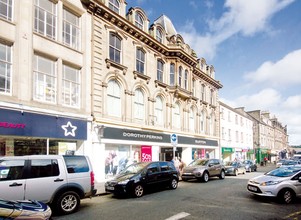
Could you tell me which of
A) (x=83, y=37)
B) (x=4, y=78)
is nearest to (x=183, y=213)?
(x=4, y=78)

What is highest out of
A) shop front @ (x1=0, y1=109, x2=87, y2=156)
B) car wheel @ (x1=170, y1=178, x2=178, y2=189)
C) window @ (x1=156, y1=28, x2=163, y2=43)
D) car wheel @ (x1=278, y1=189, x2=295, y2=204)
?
window @ (x1=156, y1=28, x2=163, y2=43)

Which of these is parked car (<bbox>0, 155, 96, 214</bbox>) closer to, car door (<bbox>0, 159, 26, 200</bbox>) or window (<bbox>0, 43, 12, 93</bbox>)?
car door (<bbox>0, 159, 26, 200</bbox>)

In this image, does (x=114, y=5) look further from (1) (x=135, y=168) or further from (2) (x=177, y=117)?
(1) (x=135, y=168)

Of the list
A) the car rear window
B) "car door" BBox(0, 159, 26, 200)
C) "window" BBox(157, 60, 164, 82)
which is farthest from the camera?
"window" BBox(157, 60, 164, 82)

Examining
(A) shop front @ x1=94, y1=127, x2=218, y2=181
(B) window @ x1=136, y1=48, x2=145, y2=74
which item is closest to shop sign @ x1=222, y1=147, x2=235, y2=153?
(A) shop front @ x1=94, y1=127, x2=218, y2=181

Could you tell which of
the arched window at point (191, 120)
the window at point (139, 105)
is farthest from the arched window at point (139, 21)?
the arched window at point (191, 120)

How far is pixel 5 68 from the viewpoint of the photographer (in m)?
12.3

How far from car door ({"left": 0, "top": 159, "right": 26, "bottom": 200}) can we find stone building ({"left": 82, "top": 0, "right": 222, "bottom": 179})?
8385 mm

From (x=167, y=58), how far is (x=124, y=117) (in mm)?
8719

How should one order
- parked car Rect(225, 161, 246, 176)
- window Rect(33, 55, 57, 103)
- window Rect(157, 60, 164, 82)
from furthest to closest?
window Rect(157, 60, 164, 82) → parked car Rect(225, 161, 246, 176) → window Rect(33, 55, 57, 103)

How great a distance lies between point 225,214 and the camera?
8.07m

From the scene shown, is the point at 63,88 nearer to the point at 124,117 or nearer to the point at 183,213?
the point at 124,117

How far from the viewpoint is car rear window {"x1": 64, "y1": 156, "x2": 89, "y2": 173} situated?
871 cm

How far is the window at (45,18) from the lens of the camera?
13891 millimetres
